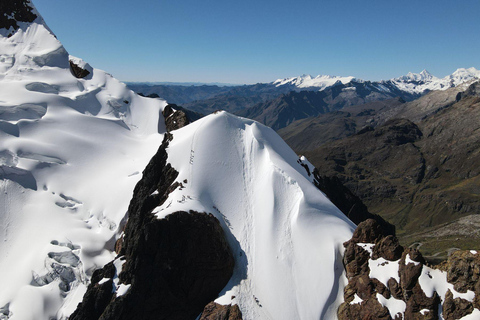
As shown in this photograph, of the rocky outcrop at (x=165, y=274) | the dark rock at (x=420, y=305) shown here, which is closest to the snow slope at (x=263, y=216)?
the rocky outcrop at (x=165, y=274)

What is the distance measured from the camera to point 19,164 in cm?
5897

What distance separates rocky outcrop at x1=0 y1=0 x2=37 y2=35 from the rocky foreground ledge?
5531 inches

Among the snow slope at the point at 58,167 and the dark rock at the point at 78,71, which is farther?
the dark rock at the point at 78,71

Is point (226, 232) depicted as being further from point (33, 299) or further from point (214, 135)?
point (33, 299)

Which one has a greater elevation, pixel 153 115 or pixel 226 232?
pixel 153 115

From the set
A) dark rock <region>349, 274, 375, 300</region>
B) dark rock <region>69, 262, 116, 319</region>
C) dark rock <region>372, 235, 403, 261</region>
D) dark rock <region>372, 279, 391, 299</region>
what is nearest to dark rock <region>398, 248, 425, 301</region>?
dark rock <region>372, 235, 403, 261</region>

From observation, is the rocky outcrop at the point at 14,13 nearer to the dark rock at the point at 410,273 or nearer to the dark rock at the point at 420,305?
the dark rock at the point at 410,273

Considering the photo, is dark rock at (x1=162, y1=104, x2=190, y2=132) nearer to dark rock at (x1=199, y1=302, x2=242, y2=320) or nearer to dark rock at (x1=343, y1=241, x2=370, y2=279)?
dark rock at (x1=199, y1=302, x2=242, y2=320)

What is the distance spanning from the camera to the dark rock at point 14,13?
10800cm

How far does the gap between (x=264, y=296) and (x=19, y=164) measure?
2266 inches

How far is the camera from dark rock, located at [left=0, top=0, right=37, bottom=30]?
354 feet

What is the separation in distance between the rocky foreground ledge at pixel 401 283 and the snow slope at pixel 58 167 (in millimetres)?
37238

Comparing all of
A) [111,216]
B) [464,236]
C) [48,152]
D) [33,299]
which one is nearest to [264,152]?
[111,216]

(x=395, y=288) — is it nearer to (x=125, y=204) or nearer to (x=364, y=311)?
(x=364, y=311)
